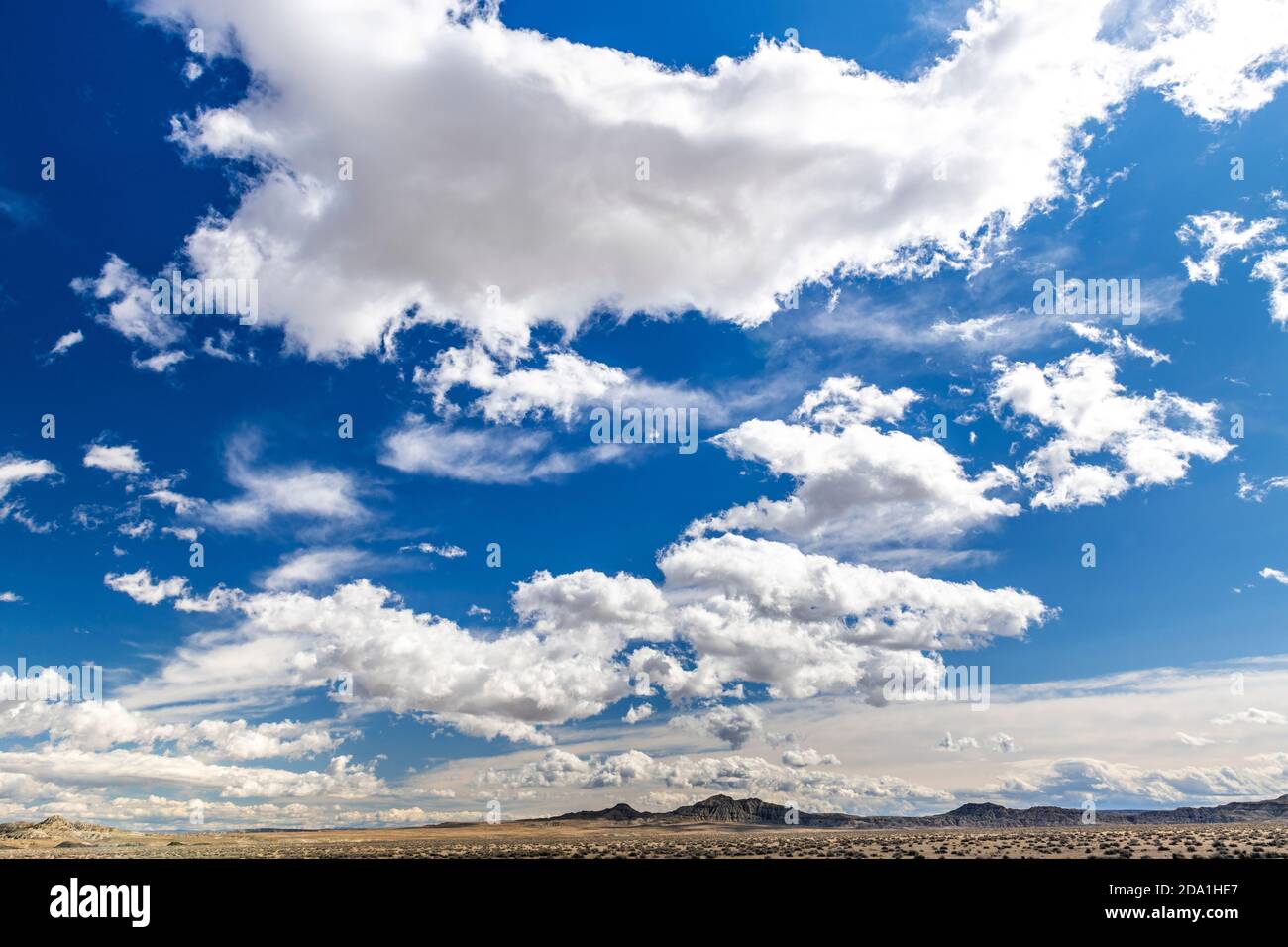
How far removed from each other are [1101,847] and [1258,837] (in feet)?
190

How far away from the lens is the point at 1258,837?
491 feet
